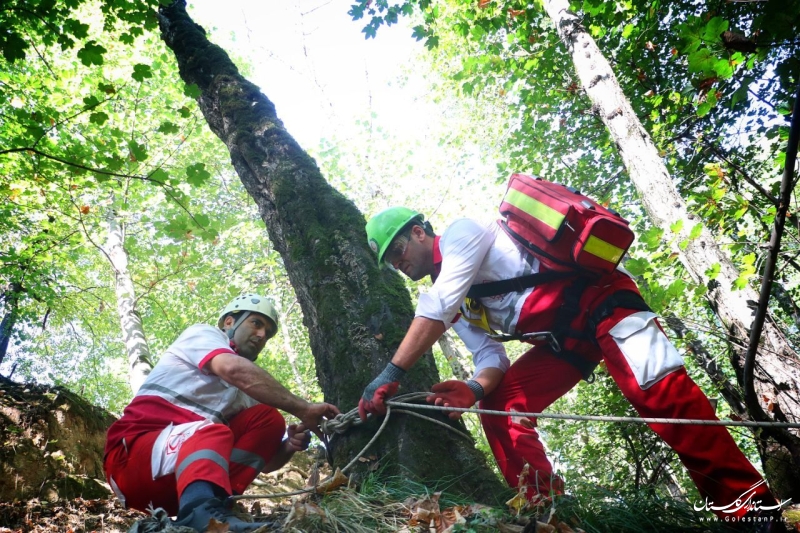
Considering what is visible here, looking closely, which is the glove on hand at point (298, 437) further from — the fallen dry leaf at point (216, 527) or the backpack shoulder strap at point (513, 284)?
the backpack shoulder strap at point (513, 284)

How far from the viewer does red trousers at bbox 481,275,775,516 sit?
2150mm

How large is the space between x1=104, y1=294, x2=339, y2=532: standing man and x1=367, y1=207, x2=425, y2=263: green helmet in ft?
3.47

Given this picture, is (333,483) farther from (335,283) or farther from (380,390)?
(335,283)

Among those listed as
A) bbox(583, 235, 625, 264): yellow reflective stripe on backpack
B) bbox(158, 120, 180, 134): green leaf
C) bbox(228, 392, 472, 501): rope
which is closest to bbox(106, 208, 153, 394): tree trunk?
bbox(158, 120, 180, 134): green leaf

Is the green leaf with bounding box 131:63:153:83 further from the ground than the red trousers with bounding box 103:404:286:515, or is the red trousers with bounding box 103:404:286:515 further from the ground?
the green leaf with bounding box 131:63:153:83

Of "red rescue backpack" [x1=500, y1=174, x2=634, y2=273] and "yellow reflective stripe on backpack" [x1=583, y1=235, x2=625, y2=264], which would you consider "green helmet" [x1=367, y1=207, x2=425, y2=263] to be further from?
"yellow reflective stripe on backpack" [x1=583, y1=235, x2=625, y2=264]

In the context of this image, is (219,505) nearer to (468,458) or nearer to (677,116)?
(468,458)

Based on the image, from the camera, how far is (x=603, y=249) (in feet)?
8.35

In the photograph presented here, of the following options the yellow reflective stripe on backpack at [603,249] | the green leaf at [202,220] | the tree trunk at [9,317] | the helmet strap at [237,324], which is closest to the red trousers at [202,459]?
the helmet strap at [237,324]

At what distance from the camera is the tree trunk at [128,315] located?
7.72 m

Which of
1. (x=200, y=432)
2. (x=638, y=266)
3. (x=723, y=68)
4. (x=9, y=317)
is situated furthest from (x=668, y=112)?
(x=9, y=317)

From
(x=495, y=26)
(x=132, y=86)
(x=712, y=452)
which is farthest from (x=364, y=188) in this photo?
(x=712, y=452)

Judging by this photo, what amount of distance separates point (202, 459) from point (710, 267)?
4.19 metres

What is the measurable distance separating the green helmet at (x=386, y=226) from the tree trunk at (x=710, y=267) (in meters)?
2.02
